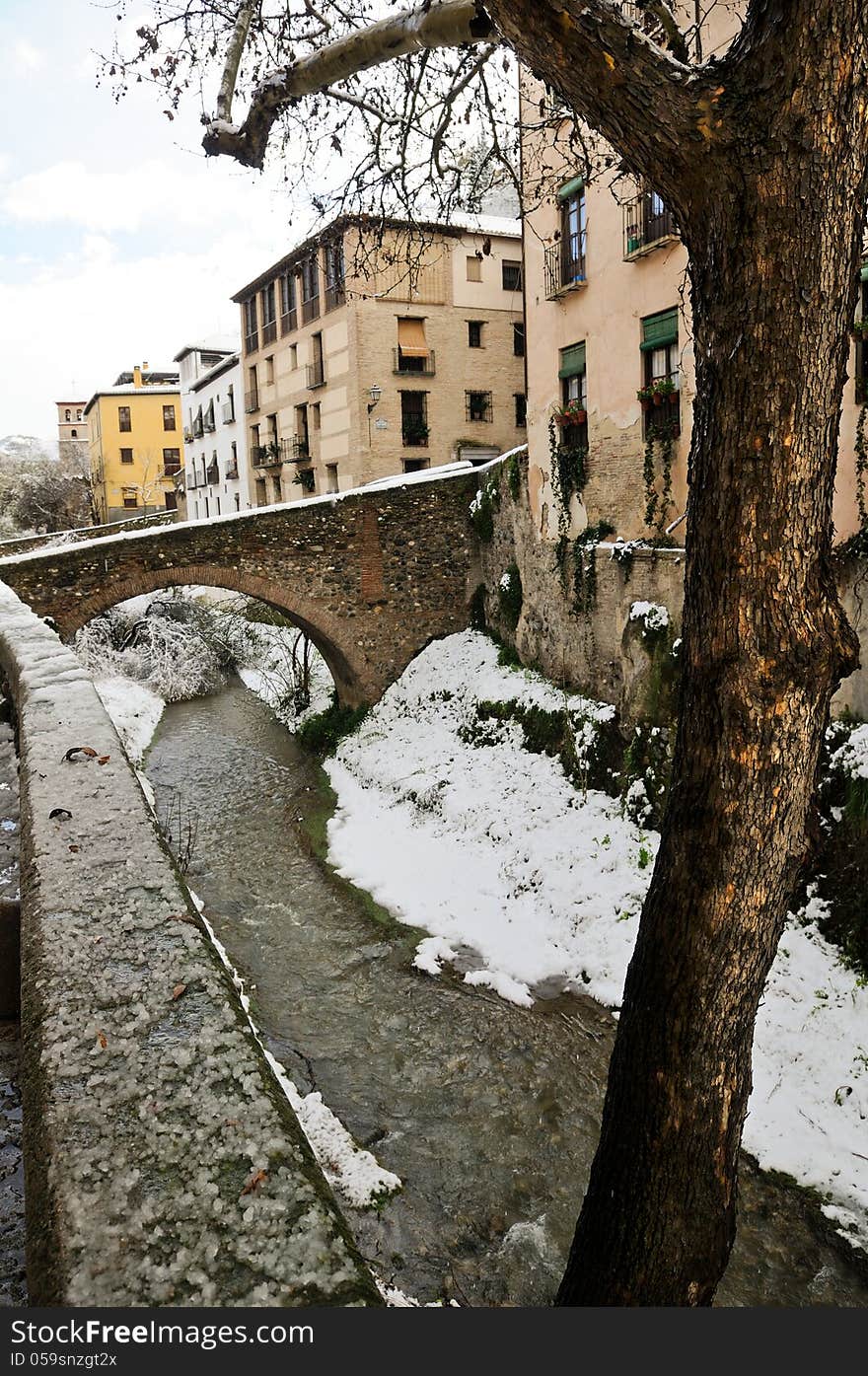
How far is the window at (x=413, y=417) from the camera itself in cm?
2308

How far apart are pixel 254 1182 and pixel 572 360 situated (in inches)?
520

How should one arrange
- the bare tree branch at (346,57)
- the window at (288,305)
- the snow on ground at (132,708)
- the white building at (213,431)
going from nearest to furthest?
the bare tree branch at (346,57), the snow on ground at (132,708), the window at (288,305), the white building at (213,431)

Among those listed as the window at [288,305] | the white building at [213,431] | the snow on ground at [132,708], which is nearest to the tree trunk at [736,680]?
the snow on ground at [132,708]

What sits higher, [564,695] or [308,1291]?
[308,1291]

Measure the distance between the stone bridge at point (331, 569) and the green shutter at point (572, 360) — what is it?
146 inches

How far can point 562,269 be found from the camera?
1315 cm

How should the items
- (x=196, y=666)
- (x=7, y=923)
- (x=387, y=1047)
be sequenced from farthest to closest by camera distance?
(x=196, y=666) < (x=387, y=1047) < (x=7, y=923)

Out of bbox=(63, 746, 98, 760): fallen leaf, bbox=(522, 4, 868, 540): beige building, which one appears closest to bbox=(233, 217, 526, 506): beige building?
bbox=(522, 4, 868, 540): beige building

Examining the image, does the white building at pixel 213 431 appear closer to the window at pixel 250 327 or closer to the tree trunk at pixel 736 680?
the window at pixel 250 327

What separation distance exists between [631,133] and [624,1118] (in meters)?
2.82

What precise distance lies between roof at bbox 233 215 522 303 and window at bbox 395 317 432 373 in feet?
8.35

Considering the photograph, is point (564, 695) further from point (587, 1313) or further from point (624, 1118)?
point (587, 1313)

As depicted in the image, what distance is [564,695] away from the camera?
1262 cm

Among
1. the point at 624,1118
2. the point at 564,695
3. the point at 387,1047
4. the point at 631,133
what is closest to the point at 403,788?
the point at 564,695
